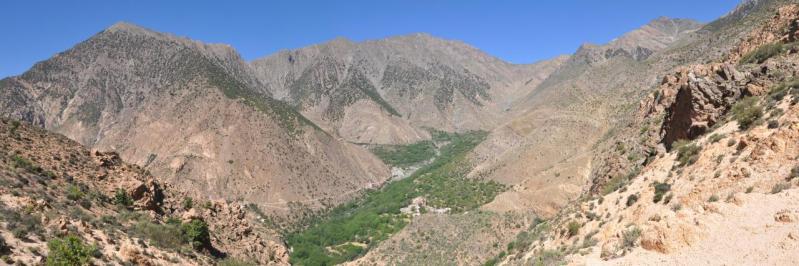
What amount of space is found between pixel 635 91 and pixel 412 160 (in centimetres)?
9159

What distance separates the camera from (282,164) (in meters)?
111

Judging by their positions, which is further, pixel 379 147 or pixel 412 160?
pixel 379 147

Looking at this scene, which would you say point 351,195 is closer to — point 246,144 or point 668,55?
point 246,144

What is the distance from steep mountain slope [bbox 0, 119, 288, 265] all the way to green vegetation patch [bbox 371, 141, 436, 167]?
393 feet

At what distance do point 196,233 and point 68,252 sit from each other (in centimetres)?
1528

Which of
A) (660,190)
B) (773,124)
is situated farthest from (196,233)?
(773,124)

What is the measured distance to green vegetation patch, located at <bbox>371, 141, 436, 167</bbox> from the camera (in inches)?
6594

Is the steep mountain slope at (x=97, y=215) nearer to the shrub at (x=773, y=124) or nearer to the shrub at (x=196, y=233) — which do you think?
the shrub at (x=196, y=233)

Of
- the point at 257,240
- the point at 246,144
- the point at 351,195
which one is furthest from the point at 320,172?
the point at 257,240

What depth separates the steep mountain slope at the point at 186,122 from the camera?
341 feet

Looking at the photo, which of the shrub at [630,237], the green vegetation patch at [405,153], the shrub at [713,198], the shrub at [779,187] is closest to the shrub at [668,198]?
the shrub at [630,237]

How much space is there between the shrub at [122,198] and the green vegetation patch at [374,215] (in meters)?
37.2

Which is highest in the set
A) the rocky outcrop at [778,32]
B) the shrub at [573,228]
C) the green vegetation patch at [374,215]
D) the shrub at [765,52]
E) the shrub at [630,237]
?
the rocky outcrop at [778,32]

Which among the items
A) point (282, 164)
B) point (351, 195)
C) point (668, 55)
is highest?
point (668, 55)
